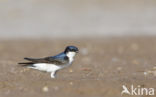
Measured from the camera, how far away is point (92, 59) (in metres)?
15.8

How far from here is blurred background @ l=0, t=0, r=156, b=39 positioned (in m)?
26.0

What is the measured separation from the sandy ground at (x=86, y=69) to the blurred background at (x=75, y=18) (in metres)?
4.15

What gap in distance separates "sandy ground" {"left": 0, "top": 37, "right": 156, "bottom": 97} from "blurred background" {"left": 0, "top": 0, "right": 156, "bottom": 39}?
415cm

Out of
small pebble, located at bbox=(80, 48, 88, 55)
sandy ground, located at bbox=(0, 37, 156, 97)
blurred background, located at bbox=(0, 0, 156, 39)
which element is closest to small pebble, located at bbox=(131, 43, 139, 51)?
sandy ground, located at bbox=(0, 37, 156, 97)

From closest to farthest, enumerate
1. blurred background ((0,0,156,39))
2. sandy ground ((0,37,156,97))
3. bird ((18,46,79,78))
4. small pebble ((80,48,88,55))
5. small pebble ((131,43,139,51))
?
sandy ground ((0,37,156,97)), bird ((18,46,79,78)), small pebble ((80,48,88,55)), small pebble ((131,43,139,51)), blurred background ((0,0,156,39))

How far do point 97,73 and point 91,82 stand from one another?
208cm

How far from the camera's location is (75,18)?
28.5 m

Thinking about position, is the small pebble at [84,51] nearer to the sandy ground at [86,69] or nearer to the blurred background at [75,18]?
the sandy ground at [86,69]

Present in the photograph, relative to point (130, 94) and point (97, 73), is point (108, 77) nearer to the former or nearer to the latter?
point (97, 73)

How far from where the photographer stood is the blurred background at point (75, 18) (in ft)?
85.3

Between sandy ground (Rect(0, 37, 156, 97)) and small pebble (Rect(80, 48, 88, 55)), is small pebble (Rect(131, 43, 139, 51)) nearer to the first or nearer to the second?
sandy ground (Rect(0, 37, 156, 97))

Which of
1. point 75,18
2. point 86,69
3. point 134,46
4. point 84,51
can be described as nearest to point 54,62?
point 86,69

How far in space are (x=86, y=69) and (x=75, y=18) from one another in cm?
1593

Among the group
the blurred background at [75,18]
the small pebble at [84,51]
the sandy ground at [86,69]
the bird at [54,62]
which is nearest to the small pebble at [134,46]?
the sandy ground at [86,69]
